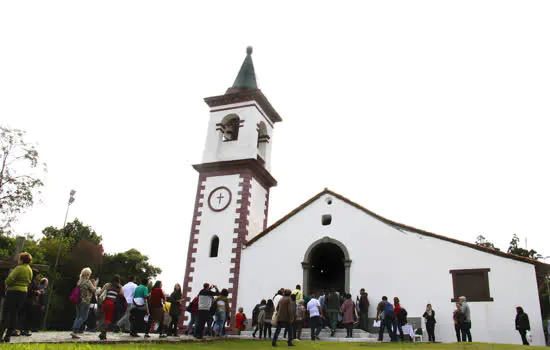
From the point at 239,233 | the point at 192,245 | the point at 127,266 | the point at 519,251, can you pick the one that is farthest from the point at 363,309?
the point at 127,266

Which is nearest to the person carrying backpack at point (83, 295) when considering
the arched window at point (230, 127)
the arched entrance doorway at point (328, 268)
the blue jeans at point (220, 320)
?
the blue jeans at point (220, 320)

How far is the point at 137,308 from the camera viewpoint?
1273 cm

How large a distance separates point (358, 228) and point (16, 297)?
47.8 feet

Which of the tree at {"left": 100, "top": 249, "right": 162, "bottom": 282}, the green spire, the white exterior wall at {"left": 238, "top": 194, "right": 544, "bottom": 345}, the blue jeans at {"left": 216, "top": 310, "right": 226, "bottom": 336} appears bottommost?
the blue jeans at {"left": 216, "top": 310, "right": 226, "bottom": 336}

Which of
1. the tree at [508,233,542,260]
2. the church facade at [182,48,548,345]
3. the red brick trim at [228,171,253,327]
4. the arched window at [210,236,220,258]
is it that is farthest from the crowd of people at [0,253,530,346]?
the tree at [508,233,542,260]

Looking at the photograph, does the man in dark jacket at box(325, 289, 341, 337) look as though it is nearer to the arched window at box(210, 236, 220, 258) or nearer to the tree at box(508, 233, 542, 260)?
the arched window at box(210, 236, 220, 258)

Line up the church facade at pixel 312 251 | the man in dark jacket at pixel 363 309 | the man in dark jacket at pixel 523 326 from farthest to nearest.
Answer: the man in dark jacket at pixel 363 309
the church facade at pixel 312 251
the man in dark jacket at pixel 523 326

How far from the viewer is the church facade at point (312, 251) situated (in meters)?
17.6

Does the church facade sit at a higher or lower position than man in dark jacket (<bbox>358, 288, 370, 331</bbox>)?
higher

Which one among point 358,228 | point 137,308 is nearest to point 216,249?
point 358,228

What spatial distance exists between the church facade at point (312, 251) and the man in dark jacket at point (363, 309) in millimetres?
637

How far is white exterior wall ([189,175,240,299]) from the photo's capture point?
2227 cm

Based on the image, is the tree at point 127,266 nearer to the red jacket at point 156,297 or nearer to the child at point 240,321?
the child at point 240,321

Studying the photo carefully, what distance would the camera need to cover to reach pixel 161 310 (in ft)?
43.5
